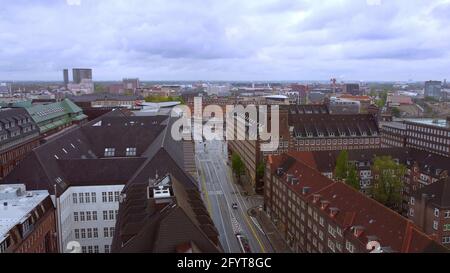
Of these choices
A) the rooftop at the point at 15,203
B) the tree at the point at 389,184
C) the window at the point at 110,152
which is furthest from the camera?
the window at the point at 110,152

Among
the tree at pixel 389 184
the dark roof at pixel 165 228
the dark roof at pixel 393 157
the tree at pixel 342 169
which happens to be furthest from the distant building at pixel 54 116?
the tree at pixel 389 184

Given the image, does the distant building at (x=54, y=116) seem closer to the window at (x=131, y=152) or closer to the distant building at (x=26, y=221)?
the window at (x=131, y=152)

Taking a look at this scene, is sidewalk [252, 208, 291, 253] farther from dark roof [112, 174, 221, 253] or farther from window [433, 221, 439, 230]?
dark roof [112, 174, 221, 253]

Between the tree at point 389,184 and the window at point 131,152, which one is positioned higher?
the window at point 131,152

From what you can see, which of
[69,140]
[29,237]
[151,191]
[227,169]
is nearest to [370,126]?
[227,169]

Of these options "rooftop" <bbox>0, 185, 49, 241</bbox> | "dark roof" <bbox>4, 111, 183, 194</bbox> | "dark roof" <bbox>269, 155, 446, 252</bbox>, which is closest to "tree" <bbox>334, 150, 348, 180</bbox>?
"dark roof" <bbox>269, 155, 446, 252</bbox>
